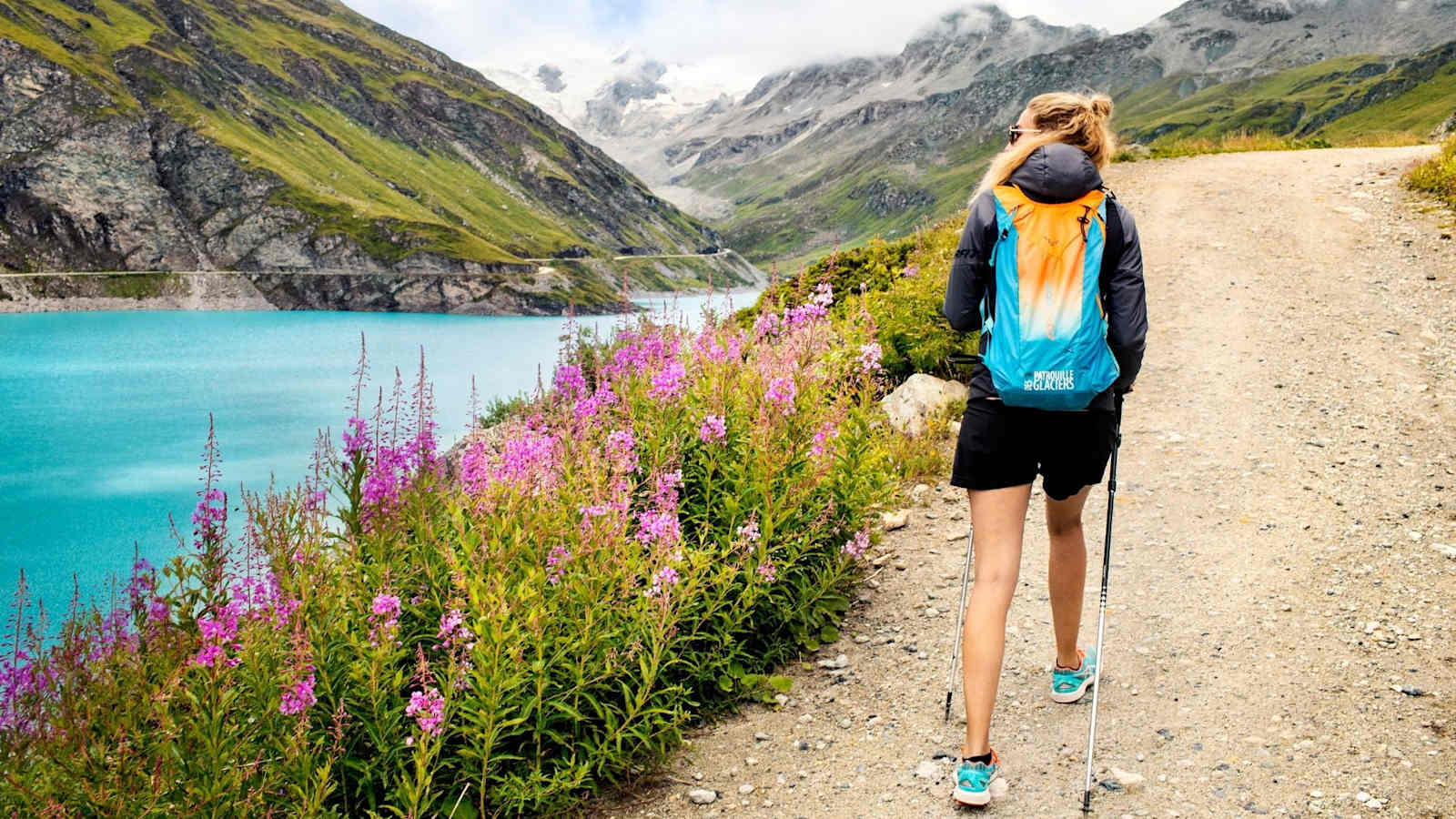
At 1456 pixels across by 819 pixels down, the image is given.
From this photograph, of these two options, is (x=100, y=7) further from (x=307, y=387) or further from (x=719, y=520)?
(x=719, y=520)

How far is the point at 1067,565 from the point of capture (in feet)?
16.5

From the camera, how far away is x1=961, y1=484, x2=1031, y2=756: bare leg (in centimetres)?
439

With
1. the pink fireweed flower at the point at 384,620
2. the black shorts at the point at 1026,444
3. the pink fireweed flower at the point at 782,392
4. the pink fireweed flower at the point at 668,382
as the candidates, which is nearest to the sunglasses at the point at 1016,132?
the black shorts at the point at 1026,444

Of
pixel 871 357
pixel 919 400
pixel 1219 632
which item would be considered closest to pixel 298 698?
pixel 871 357

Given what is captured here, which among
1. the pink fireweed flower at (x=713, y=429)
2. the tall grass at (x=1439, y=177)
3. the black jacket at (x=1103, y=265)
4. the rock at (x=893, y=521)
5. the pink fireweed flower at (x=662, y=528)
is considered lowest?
the rock at (x=893, y=521)

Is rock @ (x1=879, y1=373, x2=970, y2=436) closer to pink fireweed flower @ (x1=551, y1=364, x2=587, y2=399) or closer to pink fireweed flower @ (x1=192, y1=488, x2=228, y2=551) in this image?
pink fireweed flower @ (x1=551, y1=364, x2=587, y2=399)

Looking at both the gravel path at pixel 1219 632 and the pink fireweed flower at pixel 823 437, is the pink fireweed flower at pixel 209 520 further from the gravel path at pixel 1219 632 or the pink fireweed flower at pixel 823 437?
the pink fireweed flower at pixel 823 437

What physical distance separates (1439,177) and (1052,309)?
18.0 meters

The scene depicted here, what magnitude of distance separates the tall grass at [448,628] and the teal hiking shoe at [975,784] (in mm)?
1622

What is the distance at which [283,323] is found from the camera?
381 feet

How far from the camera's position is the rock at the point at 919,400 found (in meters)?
11.3

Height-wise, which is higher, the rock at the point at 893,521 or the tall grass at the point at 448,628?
the tall grass at the point at 448,628

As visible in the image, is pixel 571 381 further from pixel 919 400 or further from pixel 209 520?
pixel 919 400

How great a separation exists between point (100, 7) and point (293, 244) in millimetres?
87613
